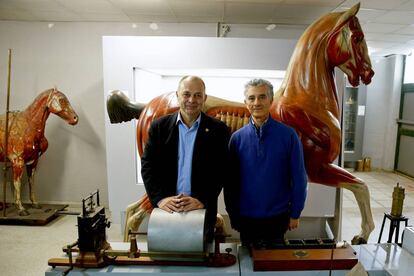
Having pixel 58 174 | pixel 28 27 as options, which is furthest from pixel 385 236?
pixel 28 27

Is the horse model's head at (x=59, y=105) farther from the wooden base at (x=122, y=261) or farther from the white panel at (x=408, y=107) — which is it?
the white panel at (x=408, y=107)

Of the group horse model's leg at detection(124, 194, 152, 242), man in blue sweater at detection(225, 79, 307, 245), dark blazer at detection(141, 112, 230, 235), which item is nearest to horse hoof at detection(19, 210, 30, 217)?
horse model's leg at detection(124, 194, 152, 242)

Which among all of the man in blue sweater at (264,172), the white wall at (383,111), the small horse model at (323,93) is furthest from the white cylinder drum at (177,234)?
the white wall at (383,111)

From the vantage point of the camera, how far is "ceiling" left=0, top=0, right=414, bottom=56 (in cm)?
294

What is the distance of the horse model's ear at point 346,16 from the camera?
1.83m

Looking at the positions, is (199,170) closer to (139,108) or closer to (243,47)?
(139,108)

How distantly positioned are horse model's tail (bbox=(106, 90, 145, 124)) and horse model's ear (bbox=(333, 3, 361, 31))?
5.40 ft

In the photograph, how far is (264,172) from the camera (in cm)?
139

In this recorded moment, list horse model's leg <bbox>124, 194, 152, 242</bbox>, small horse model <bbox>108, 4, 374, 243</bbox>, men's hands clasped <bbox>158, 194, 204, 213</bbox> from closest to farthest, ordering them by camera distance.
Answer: men's hands clasped <bbox>158, 194, 204, 213</bbox>, small horse model <bbox>108, 4, 374, 243</bbox>, horse model's leg <bbox>124, 194, 152, 242</bbox>

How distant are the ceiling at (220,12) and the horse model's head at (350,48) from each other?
45.6 inches

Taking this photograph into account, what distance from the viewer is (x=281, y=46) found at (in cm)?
272

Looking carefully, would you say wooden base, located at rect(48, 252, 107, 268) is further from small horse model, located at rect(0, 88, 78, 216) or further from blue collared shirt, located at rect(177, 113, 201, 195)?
small horse model, located at rect(0, 88, 78, 216)

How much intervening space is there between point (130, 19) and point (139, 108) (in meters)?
1.70

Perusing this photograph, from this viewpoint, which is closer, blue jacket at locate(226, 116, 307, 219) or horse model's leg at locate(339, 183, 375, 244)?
blue jacket at locate(226, 116, 307, 219)
